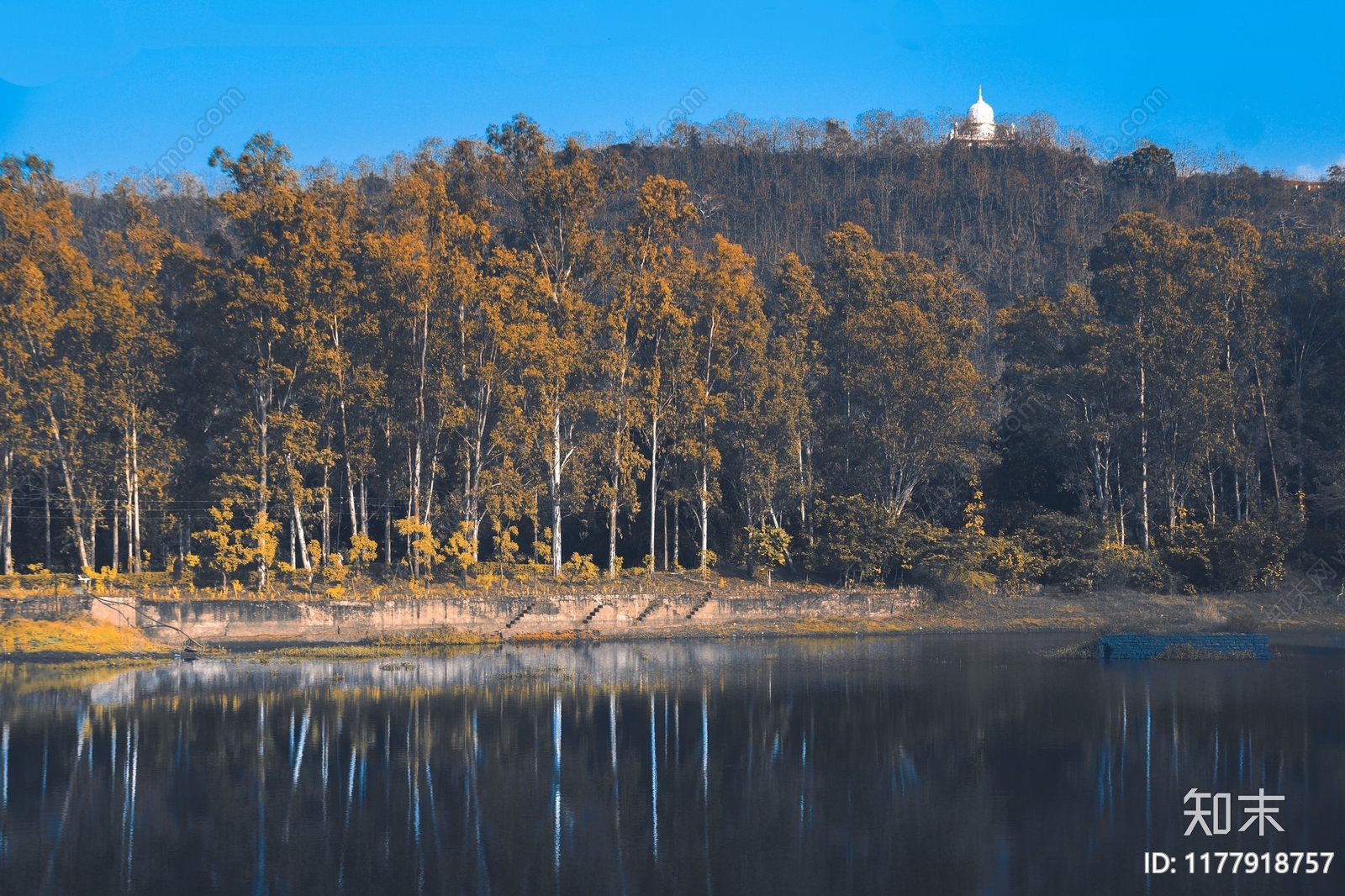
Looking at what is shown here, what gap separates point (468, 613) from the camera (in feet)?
117

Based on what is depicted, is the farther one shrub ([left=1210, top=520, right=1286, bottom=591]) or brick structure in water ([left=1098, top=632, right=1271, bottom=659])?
shrub ([left=1210, top=520, right=1286, bottom=591])

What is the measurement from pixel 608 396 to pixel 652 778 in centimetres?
2704

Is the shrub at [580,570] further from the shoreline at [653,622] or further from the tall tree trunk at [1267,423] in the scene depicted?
the tall tree trunk at [1267,423]

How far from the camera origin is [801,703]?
A: 22.5m

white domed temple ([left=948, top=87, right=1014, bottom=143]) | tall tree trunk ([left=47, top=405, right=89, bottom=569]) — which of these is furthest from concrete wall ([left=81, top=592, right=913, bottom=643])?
white domed temple ([left=948, top=87, right=1014, bottom=143])

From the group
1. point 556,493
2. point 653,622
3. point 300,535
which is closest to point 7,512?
point 300,535

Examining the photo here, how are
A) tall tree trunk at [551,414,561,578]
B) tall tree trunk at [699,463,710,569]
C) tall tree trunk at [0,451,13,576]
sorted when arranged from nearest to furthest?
tall tree trunk at [0,451,13,576]
tall tree trunk at [551,414,561,578]
tall tree trunk at [699,463,710,569]

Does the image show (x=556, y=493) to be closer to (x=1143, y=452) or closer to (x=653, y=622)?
(x=653, y=622)

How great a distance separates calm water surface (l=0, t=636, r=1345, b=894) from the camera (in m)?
11.9

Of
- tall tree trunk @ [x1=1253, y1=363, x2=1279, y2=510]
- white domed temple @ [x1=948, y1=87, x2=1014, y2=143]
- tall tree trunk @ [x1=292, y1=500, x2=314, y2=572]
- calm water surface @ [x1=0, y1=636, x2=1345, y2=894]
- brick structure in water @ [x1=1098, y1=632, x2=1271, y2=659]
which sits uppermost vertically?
white domed temple @ [x1=948, y1=87, x2=1014, y2=143]

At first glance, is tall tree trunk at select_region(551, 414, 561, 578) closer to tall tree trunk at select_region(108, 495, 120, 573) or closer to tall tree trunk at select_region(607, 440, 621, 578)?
tall tree trunk at select_region(607, 440, 621, 578)

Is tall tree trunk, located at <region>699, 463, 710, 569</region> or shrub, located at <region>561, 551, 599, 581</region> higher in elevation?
tall tree trunk, located at <region>699, 463, 710, 569</region>

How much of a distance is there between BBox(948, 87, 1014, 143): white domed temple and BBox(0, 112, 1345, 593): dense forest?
5940 cm

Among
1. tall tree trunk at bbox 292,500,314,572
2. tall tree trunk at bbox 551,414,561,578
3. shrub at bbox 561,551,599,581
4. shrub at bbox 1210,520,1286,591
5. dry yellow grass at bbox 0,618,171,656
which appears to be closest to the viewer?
dry yellow grass at bbox 0,618,171,656
